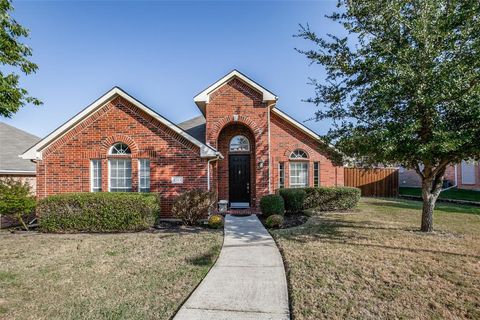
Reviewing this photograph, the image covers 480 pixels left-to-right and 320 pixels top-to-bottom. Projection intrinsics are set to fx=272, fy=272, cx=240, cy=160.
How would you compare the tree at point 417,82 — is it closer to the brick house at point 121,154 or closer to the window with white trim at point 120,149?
the brick house at point 121,154

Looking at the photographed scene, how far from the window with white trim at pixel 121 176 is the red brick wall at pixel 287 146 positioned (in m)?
7.17

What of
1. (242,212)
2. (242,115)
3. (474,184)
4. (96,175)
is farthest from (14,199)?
(474,184)

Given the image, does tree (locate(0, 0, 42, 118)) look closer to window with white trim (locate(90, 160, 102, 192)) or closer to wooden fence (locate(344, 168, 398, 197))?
window with white trim (locate(90, 160, 102, 192))

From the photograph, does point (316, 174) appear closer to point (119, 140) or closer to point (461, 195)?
point (119, 140)

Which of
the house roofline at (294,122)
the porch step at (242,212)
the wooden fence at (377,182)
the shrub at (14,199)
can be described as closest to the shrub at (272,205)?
the porch step at (242,212)

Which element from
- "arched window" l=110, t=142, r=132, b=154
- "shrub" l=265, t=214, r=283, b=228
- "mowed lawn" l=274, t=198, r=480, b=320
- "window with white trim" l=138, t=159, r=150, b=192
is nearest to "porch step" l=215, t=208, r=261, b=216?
"shrub" l=265, t=214, r=283, b=228

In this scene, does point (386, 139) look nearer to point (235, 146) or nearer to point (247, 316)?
point (247, 316)

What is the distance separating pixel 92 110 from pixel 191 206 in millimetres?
5868

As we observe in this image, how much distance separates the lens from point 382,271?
5.29m

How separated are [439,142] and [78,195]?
1119cm

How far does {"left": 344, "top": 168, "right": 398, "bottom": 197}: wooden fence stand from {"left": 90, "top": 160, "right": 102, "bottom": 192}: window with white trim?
58.2 ft

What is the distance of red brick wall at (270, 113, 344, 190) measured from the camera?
14.7m

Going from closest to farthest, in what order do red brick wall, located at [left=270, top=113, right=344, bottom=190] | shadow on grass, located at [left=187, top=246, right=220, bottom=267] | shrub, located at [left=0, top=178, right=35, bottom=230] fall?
shadow on grass, located at [left=187, top=246, right=220, bottom=267] → shrub, located at [left=0, top=178, right=35, bottom=230] → red brick wall, located at [left=270, top=113, right=344, bottom=190]

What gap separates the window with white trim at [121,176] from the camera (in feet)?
37.6
